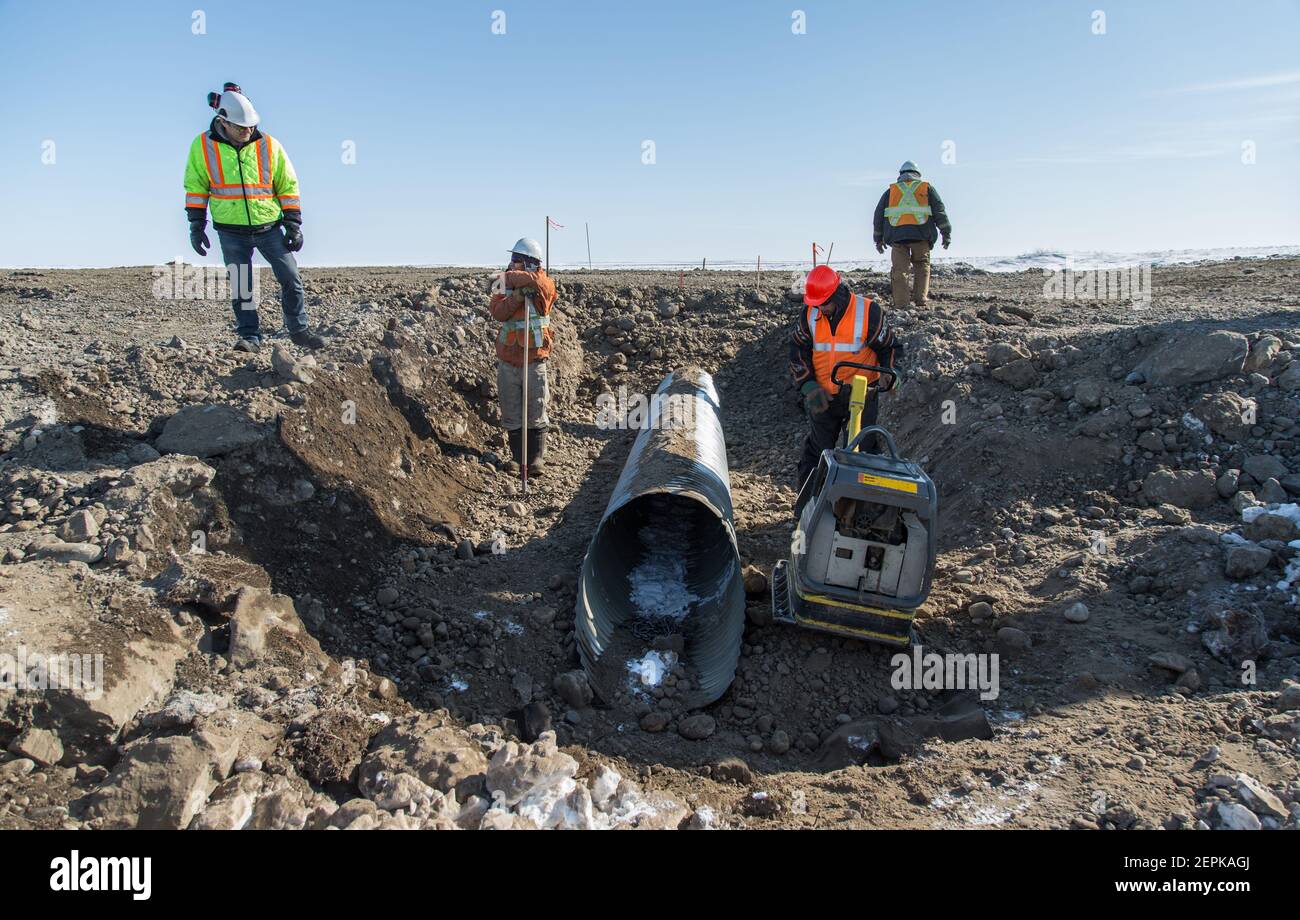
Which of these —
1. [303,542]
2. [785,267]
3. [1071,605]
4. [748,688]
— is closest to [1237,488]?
[1071,605]

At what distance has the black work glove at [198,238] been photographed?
607cm

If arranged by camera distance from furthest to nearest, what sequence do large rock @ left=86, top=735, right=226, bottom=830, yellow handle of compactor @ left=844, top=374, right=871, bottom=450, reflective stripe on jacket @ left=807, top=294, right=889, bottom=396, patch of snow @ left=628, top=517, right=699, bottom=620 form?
patch of snow @ left=628, top=517, right=699, bottom=620
reflective stripe on jacket @ left=807, top=294, right=889, bottom=396
yellow handle of compactor @ left=844, top=374, right=871, bottom=450
large rock @ left=86, top=735, right=226, bottom=830

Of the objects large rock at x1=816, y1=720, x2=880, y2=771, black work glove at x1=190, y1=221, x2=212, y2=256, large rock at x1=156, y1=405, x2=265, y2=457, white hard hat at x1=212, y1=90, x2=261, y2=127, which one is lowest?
large rock at x1=816, y1=720, x2=880, y2=771

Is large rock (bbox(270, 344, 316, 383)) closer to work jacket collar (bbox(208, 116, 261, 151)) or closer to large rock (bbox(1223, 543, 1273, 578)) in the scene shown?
work jacket collar (bbox(208, 116, 261, 151))

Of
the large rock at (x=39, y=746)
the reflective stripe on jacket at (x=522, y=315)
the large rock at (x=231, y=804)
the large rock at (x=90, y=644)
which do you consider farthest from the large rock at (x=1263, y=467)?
the large rock at (x=39, y=746)

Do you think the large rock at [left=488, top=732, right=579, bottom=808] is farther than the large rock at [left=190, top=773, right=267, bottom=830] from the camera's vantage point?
Yes

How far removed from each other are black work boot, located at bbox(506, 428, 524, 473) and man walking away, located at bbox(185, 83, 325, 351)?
220 cm

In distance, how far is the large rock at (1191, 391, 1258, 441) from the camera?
5.64 metres

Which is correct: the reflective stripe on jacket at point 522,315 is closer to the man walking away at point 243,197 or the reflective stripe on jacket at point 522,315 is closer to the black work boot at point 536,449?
the black work boot at point 536,449

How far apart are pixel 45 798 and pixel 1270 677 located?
532cm

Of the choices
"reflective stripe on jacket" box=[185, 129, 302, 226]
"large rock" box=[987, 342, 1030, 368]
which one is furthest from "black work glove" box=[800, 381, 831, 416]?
"reflective stripe on jacket" box=[185, 129, 302, 226]

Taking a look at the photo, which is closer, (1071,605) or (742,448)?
(1071,605)
